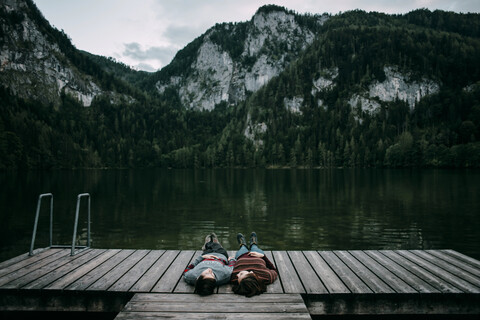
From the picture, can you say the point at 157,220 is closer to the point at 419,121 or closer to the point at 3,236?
the point at 3,236

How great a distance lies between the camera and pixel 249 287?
5.31m

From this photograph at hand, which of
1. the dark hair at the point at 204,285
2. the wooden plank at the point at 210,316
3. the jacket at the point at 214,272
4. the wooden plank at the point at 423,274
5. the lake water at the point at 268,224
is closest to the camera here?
the wooden plank at the point at 210,316

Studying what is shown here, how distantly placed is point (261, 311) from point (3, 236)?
17977mm

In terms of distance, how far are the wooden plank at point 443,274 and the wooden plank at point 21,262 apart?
30.5ft

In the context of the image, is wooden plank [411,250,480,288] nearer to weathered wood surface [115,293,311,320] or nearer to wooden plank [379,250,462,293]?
wooden plank [379,250,462,293]

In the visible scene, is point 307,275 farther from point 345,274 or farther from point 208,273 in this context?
point 208,273

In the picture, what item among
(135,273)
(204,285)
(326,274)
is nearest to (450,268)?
(326,274)

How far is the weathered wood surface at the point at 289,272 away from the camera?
582 cm

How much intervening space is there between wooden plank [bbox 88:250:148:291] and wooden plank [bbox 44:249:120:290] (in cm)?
52

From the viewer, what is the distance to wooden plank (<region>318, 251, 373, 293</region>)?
5.80 meters

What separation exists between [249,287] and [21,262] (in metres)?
5.79

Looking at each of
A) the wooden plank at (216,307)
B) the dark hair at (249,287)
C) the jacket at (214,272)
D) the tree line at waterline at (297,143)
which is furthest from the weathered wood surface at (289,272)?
the tree line at waterline at (297,143)

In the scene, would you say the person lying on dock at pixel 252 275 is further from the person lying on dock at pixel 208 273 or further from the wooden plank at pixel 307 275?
the wooden plank at pixel 307 275

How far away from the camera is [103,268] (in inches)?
275
